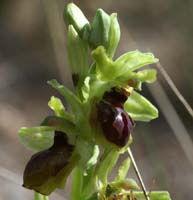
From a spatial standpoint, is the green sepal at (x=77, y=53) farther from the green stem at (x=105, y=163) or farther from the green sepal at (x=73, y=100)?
the green stem at (x=105, y=163)

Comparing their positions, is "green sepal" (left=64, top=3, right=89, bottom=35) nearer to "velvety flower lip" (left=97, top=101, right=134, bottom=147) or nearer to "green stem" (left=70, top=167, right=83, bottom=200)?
"velvety flower lip" (left=97, top=101, right=134, bottom=147)

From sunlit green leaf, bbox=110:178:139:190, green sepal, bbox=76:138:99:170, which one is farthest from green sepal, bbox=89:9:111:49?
sunlit green leaf, bbox=110:178:139:190

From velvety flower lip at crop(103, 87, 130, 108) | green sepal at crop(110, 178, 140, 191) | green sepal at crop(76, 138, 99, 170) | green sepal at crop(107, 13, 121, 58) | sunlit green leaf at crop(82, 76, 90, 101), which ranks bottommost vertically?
green sepal at crop(110, 178, 140, 191)

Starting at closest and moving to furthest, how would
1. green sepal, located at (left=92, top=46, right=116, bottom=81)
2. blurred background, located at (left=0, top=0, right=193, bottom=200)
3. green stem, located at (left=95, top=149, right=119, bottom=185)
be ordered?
green sepal, located at (left=92, top=46, right=116, bottom=81)
green stem, located at (left=95, top=149, right=119, bottom=185)
blurred background, located at (left=0, top=0, right=193, bottom=200)

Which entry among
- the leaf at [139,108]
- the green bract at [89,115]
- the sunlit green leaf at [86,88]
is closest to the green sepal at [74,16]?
the green bract at [89,115]

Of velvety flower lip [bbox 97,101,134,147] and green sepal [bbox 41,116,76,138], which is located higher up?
green sepal [bbox 41,116,76,138]

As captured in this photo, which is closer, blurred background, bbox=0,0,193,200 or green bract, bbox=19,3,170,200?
green bract, bbox=19,3,170,200

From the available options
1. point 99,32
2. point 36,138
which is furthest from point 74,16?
point 36,138
